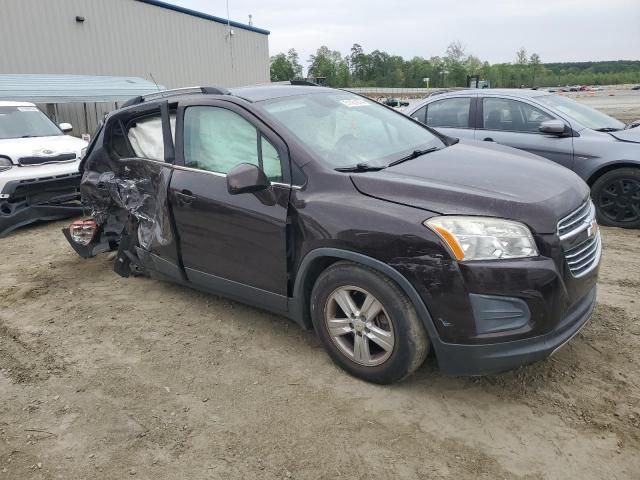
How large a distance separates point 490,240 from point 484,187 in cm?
37

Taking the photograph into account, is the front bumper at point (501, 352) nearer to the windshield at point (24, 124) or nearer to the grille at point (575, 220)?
the grille at point (575, 220)

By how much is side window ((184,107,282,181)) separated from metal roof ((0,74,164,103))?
9.25 metres

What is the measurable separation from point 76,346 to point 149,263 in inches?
35.3

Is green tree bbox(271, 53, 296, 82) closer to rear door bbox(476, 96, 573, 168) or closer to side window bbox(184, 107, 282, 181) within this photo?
rear door bbox(476, 96, 573, 168)

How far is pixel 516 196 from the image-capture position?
274 centimetres

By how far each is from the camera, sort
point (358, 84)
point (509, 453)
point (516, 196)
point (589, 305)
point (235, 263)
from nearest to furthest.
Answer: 1. point (509, 453)
2. point (516, 196)
3. point (589, 305)
4. point (235, 263)
5. point (358, 84)

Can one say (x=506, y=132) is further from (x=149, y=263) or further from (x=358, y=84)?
(x=358, y=84)

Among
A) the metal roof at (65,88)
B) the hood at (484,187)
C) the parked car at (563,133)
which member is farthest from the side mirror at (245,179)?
the metal roof at (65,88)

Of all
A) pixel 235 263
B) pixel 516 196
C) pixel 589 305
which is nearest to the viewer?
pixel 516 196

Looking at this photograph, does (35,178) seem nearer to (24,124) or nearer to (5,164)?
(5,164)

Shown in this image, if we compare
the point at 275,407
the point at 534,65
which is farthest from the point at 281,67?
the point at 275,407

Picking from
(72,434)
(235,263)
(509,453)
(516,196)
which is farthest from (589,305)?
(72,434)

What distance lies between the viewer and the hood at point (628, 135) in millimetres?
5908

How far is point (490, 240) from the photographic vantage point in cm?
260
